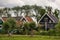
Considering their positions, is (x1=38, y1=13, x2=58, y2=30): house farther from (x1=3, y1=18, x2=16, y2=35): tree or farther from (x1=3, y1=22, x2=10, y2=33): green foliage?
(x1=3, y1=22, x2=10, y2=33): green foliage

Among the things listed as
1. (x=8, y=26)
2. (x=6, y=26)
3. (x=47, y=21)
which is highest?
(x=6, y=26)

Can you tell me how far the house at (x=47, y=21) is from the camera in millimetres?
65431

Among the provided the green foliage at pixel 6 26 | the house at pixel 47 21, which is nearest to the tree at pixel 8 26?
the green foliage at pixel 6 26

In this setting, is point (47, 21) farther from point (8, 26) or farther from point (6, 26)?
point (6, 26)

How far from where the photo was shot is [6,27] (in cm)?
5119

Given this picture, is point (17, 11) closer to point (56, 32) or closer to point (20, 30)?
point (20, 30)

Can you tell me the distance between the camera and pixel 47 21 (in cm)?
6694

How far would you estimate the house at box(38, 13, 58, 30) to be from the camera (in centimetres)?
6543

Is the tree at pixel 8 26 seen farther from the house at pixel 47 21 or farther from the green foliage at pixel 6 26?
the house at pixel 47 21

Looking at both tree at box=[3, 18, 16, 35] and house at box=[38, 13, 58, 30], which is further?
house at box=[38, 13, 58, 30]

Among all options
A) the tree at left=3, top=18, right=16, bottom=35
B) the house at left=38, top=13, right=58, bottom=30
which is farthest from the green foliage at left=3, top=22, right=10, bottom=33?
the house at left=38, top=13, right=58, bottom=30

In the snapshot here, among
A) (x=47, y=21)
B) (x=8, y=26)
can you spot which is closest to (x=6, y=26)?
(x=8, y=26)

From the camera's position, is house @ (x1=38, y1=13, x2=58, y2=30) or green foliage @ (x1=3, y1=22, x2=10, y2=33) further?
house @ (x1=38, y1=13, x2=58, y2=30)

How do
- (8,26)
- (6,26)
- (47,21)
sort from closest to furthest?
(6,26) < (8,26) < (47,21)
